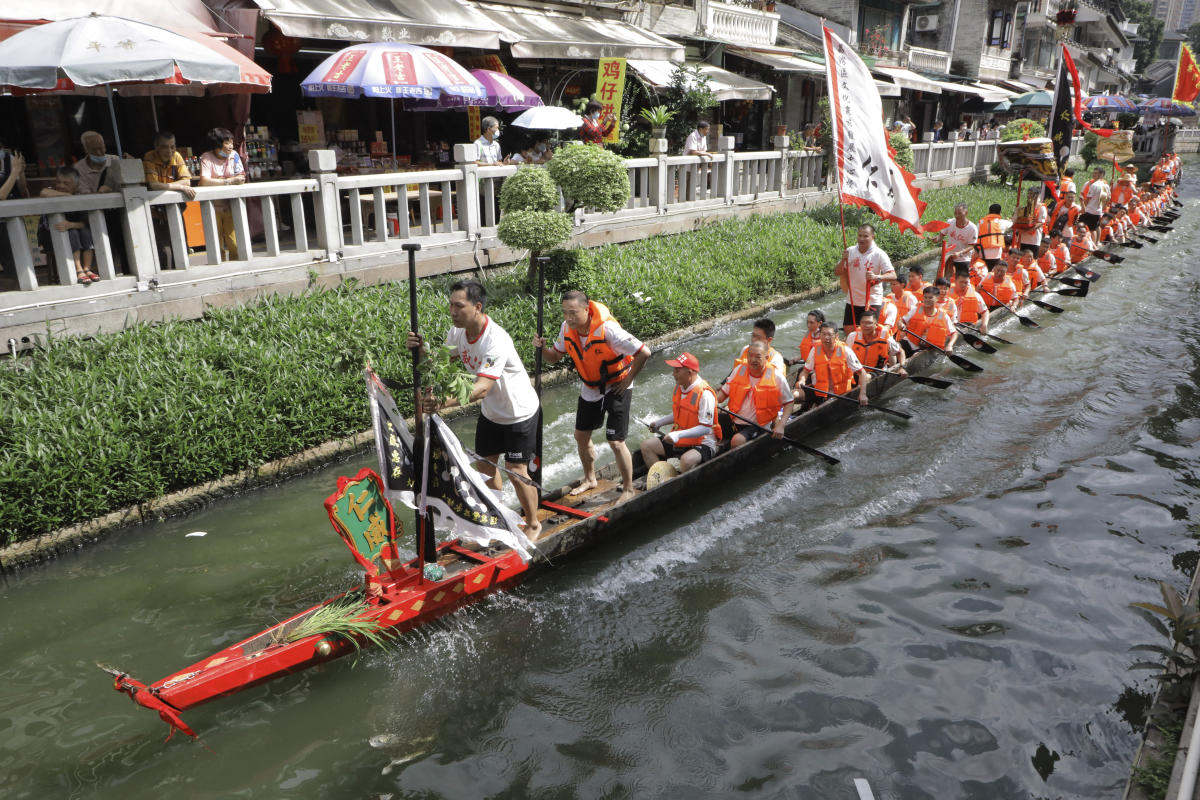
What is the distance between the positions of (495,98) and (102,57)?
6.63 m

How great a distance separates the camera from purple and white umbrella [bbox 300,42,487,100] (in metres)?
10.9

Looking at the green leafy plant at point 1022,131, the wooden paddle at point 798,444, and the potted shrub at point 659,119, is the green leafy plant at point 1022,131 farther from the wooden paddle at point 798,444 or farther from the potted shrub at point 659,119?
the wooden paddle at point 798,444

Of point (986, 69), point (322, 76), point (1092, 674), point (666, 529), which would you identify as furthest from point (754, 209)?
point (986, 69)

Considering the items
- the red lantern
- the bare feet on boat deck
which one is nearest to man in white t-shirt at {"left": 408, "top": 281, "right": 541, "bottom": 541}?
the bare feet on boat deck

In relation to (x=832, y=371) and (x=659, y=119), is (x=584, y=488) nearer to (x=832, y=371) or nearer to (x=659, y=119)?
(x=832, y=371)

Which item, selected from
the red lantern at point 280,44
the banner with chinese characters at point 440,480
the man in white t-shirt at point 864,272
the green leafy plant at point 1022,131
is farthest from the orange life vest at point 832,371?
the green leafy plant at point 1022,131

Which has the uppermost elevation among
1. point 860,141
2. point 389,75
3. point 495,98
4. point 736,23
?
point 736,23

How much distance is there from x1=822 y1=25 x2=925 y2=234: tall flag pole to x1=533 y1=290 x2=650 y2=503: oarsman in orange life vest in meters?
5.38

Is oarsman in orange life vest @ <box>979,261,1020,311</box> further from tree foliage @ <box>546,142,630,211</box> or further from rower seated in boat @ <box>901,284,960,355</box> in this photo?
tree foliage @ <box>546,142,630,211</box>

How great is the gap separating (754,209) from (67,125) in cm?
1224

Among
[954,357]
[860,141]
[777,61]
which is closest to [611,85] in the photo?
[860,141]

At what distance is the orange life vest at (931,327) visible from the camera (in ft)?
41.3

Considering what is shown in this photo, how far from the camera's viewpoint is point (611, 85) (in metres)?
15.4

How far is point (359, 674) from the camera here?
19.9ft
